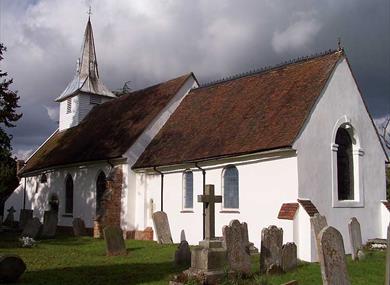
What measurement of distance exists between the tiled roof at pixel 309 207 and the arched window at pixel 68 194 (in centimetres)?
1688

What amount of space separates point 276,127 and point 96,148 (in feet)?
40.5

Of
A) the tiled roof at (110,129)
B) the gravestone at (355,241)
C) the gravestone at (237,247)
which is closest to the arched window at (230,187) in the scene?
the gravestone at (355,241)

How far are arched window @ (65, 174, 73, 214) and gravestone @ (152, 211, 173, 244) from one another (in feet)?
A: 29.1

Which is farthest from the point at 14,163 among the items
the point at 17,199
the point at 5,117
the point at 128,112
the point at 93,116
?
the point at 5,117

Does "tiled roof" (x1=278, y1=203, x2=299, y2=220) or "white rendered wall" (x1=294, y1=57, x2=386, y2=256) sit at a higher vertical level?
"white rendered wall" (x1=294, y1=57, x2=386, y2=256)

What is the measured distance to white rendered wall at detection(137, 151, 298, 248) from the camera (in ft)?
57.5

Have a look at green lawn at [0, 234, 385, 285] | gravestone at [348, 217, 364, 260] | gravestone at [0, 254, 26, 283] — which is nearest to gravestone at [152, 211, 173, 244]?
green lawn at [0, 234, 385, 285]

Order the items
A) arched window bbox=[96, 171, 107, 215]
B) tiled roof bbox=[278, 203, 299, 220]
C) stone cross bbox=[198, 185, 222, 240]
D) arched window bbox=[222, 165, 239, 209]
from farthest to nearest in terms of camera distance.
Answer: arched window bbox=[96, 171, 107, 215], arched window bbox=[222, 165, 239, 209], tiled roof bbox=[278, 203, 299, 220], stone cross bbox=[198, 185, 222, 240]

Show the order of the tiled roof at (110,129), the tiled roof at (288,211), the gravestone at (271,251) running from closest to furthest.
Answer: the gravestone at (271,251) < the tiled roof at (288,211) < the tiled roof at (110,129)

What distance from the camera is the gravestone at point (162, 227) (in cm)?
2227

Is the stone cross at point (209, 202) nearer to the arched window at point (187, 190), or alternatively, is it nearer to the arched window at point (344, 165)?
the arched window at point (344, 165)

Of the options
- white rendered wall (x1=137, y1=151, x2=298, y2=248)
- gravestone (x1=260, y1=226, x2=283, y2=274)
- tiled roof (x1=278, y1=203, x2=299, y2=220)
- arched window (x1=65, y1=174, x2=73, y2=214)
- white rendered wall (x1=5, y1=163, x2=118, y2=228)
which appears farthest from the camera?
arched window (x1=65, y1=174, x2=73, y2=214)

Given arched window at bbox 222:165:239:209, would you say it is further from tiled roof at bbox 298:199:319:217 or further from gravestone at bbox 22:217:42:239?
gravestone at bbox 22:217:42:239

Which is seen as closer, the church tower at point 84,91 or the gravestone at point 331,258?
the gravestone at point 331,258
